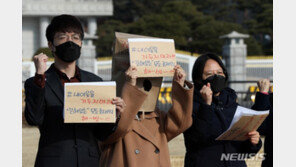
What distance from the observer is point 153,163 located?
359 centimetres

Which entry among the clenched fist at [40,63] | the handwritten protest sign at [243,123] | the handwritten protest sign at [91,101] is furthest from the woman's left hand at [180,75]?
the clenched fist at [40,63]

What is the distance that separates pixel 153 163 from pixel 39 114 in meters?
0.88

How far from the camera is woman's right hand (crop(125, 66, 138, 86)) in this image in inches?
137

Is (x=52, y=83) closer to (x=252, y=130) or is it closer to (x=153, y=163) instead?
(x=153, y=163)

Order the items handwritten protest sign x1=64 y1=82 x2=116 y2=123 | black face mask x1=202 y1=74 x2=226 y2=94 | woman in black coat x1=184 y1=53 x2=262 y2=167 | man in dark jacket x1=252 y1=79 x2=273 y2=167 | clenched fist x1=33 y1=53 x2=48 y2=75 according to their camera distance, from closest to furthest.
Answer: clenched fist x1=33 y1=53 x2=48 y2=75, handwritten protest sign x1=64 y1=82 x2=116 y2=123, woman in black coat x1=184 y1=53 x2=262 y2=167, black face mask x1=202 y1=74 x2=226 y2=94, man in dark jacket x1=252 y1=79 x2=273 y2=167

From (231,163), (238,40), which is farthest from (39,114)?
(238,40)

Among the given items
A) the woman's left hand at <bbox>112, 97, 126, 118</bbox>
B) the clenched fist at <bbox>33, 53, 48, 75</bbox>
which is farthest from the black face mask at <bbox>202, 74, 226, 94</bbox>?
the clenched fist at <bbox>33, 53, 48, 75</bbox>

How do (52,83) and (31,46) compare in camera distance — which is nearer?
(52,83)

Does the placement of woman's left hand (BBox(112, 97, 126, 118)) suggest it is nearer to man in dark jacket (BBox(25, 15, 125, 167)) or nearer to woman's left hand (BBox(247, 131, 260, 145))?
man in dark jacket (BBox(25, 15, 125, 167))

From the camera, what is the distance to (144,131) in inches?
143

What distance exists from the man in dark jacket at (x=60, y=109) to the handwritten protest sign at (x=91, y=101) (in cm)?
7

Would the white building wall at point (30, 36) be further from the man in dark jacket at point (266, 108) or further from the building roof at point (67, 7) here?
the man in dark jacket at point (266, 108)

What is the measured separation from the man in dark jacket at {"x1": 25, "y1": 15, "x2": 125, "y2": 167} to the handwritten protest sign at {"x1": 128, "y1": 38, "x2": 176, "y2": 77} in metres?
0.34

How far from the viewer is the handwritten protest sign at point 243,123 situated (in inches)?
134
